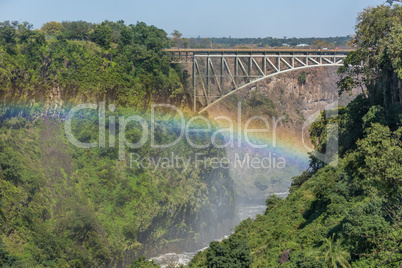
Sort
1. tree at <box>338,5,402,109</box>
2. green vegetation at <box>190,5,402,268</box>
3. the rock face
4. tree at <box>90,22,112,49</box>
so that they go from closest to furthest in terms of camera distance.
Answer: green vegetation at <box>190,5,402,268</box>, tree at <box>338,5,402,109</box>, tree at <box>90,22,112,49</box>, the rock face

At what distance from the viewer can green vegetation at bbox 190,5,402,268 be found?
20.4 m

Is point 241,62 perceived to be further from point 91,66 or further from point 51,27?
point 51,27

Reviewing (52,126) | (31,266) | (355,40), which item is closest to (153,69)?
(52,126)

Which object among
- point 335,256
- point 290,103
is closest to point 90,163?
point 335,256

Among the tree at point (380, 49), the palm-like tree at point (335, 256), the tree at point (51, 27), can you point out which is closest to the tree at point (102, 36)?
the tree at point (51, 27)

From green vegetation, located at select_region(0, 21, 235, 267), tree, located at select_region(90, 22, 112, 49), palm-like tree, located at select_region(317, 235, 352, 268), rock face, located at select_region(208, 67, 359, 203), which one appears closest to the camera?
palm-like tree, located at select_region(317, 235, 352, 268)

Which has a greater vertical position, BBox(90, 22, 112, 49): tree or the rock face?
BBox(90, 22, 112, 49): tree

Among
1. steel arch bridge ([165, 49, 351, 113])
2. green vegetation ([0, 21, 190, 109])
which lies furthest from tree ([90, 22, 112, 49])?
steel arch bridge ([165, 49, 351, 113])

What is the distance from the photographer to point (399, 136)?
25.0m

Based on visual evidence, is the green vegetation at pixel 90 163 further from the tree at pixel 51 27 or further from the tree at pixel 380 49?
the tree at pixel 380 49

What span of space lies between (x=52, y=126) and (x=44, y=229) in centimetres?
1037

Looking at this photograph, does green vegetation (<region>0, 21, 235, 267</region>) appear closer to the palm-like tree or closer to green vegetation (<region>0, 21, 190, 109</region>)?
green vegetation (<region>0, 21, 190, 109</region>)

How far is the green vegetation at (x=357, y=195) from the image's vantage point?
2039 cm

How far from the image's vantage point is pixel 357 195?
88.5 ft
